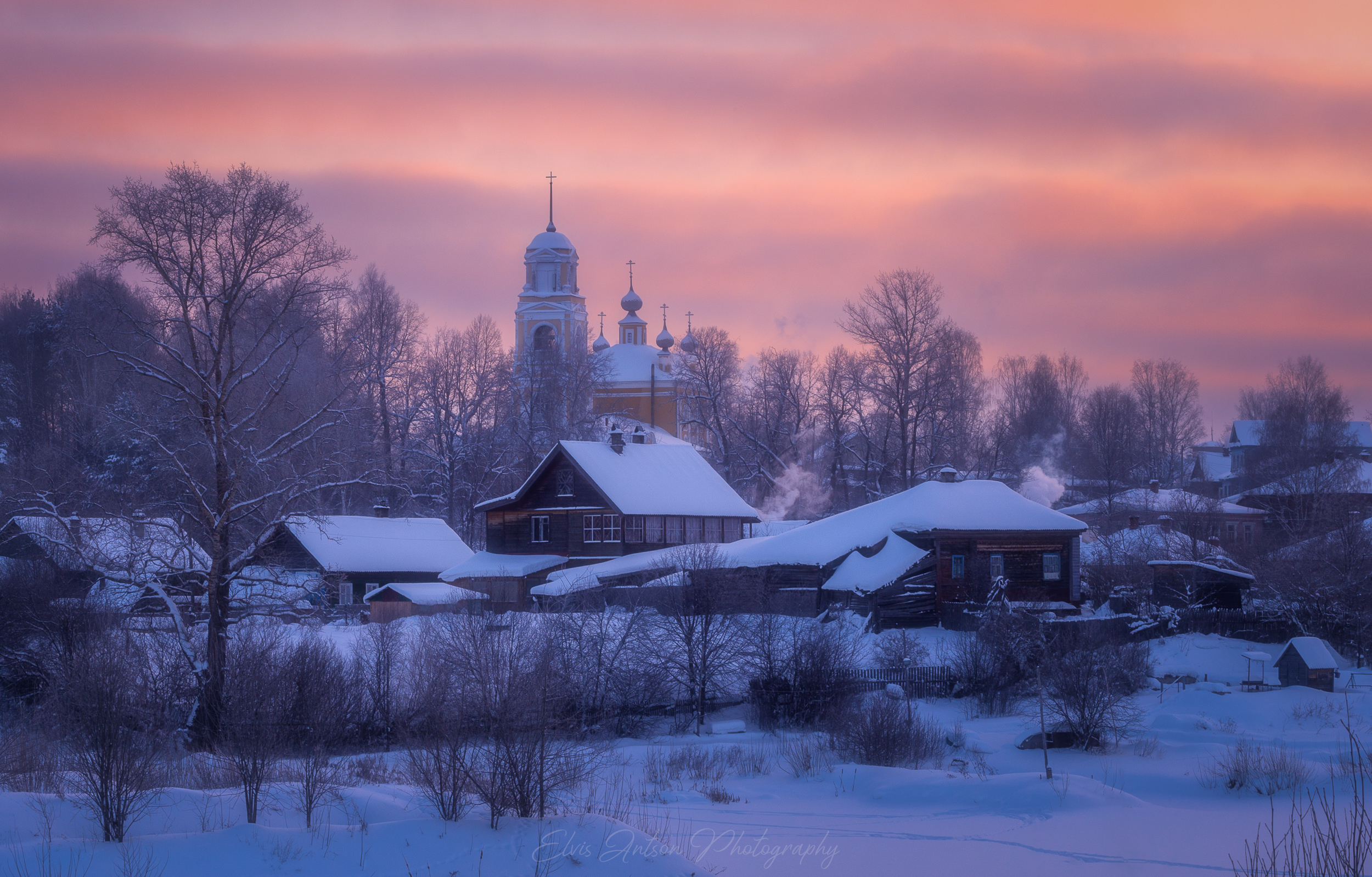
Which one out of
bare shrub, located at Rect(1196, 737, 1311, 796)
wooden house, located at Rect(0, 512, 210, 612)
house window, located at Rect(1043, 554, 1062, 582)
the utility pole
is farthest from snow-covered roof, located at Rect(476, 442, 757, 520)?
bare shrub, located at Rect(1196, 737, 1311, 796)

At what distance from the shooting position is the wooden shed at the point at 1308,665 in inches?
1131

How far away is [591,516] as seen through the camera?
1839 inches

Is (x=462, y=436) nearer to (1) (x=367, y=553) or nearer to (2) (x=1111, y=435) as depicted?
(1) (x=367, y=553)

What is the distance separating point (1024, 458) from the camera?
88.6 meters

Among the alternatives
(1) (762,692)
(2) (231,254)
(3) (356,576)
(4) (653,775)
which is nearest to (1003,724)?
(1) (762,692)

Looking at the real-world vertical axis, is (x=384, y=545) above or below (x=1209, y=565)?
above

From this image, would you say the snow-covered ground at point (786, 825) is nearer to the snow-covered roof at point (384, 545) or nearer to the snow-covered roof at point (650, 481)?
the snow-covered roof at point (650, 481)

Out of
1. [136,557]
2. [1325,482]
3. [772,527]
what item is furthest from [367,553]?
[1325,482]

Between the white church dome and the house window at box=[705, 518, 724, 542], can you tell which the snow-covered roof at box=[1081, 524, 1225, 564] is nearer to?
the house window at box=[705, 518, 724, 542]

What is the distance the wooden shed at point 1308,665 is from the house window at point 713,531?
2365cm

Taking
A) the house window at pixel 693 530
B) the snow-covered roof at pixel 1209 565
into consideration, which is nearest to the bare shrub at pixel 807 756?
the snow-covered roof at pixel 1209 565

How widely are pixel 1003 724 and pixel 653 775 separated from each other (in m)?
9.93

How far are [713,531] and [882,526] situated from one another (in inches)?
425

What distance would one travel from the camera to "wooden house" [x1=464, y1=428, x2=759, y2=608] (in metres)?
46.1
